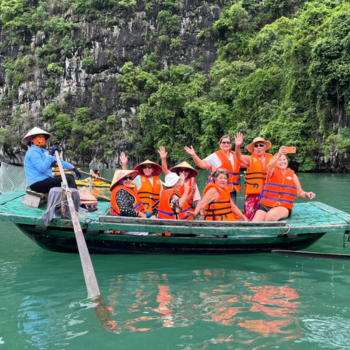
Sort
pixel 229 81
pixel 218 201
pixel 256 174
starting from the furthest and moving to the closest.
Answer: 1. pixel 229 81
2. pixel 256 174
3. pixel 218 201

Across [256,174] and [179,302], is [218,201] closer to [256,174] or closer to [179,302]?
[256,174]

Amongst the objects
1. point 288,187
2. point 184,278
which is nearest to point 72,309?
point 184,278

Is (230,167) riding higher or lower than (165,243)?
higher

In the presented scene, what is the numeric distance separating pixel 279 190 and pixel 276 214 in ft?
1.11

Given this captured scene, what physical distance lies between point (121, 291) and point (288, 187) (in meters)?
2.77

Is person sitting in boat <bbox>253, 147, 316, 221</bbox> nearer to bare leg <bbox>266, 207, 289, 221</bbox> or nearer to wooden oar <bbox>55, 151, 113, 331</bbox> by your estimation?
bare leg <bbox>266, 207, 289, 221</bbox>

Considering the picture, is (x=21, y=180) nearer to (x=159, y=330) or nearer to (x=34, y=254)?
(x=34, y=254)

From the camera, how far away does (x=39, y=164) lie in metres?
6.09

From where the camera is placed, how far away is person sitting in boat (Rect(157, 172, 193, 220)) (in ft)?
18.6

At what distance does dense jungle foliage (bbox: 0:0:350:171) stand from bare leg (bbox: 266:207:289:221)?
774 inches

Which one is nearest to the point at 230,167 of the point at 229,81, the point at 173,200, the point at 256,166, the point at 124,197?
the point at 256,166

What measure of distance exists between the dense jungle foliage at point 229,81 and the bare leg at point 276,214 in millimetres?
19656

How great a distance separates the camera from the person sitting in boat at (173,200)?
567cm

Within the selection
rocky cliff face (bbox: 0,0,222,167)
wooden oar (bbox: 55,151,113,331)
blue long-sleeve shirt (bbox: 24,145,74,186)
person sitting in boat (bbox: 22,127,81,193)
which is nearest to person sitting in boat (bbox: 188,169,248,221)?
wooden oar (bbox: 55,151,113,331)
